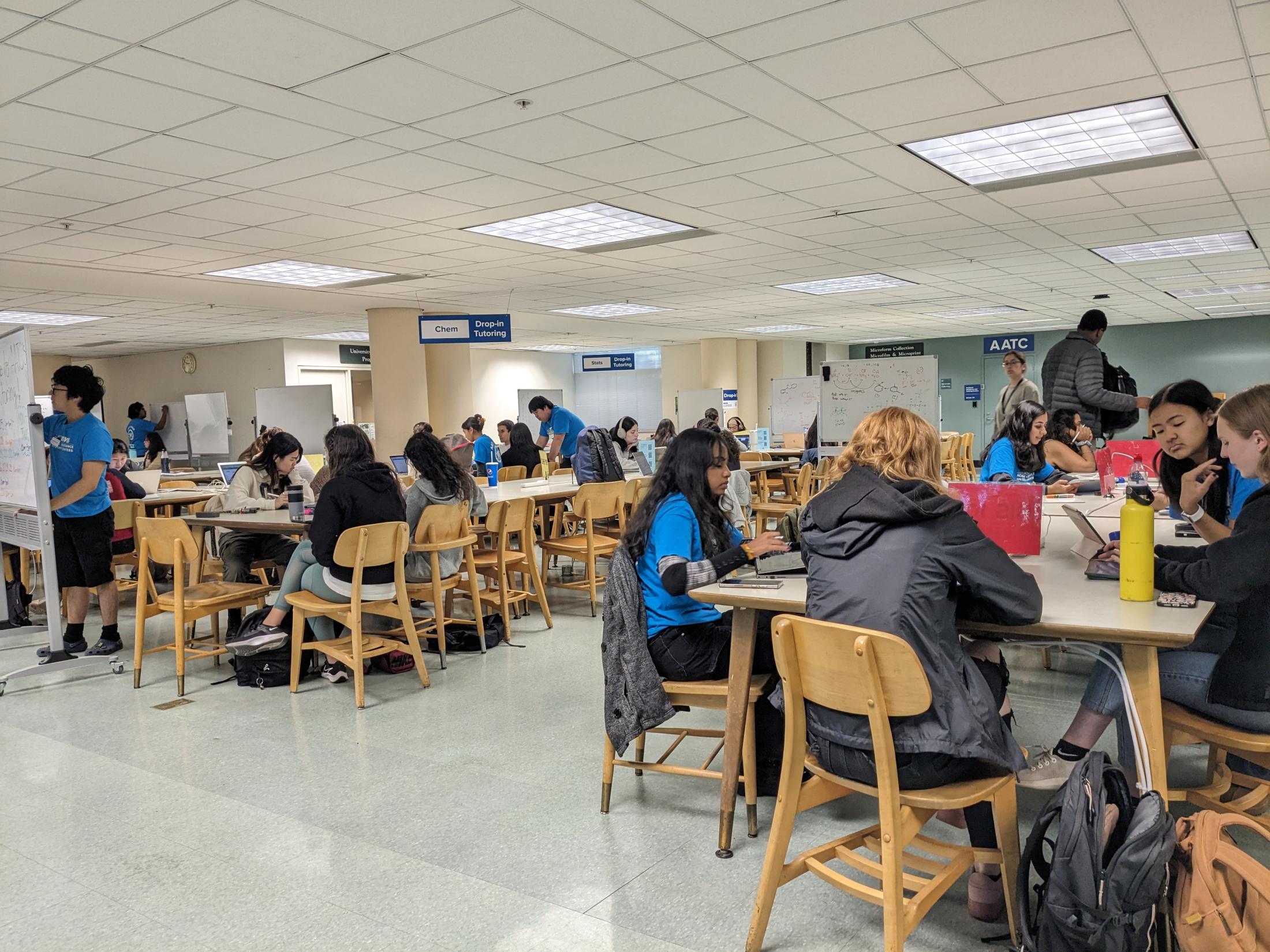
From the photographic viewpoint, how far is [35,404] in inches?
167

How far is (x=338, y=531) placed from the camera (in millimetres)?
4129

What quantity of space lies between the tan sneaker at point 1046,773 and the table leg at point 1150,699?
17 cm

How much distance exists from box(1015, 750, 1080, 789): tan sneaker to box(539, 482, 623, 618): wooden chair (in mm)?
3464

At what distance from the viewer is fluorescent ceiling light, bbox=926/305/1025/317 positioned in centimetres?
1405

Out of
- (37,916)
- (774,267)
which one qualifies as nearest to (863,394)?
(774,267)

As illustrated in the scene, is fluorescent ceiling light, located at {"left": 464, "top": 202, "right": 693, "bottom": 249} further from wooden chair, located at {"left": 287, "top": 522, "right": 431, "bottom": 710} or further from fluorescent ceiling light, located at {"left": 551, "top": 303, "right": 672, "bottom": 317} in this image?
fluorescent ceiling light, located at {"left": 551, "top": 303, "right": 672, "bottom": 317}

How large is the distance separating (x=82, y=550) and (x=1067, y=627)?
16.3ft

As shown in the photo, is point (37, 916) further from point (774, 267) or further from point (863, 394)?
point (774, 267)

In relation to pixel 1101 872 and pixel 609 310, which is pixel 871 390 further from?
pixel 1101 872

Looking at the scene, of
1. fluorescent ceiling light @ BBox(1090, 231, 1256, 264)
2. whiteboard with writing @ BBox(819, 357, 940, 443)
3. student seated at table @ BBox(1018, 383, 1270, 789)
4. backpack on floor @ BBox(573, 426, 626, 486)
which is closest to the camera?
student seated at table @ BBox(1018, 383, 1270, 789)

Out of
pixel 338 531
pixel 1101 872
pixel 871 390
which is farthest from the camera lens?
pixel 871 390

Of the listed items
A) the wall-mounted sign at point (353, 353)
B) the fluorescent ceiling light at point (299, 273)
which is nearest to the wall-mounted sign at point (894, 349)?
the wall-mounted sign at point (353, 353)

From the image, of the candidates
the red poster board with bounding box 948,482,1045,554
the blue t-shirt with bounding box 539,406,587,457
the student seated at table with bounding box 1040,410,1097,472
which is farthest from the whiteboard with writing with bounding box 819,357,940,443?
the red poster board with bounding box 948,482,1045,554

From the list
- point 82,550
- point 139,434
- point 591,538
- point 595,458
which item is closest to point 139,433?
point 139,434
